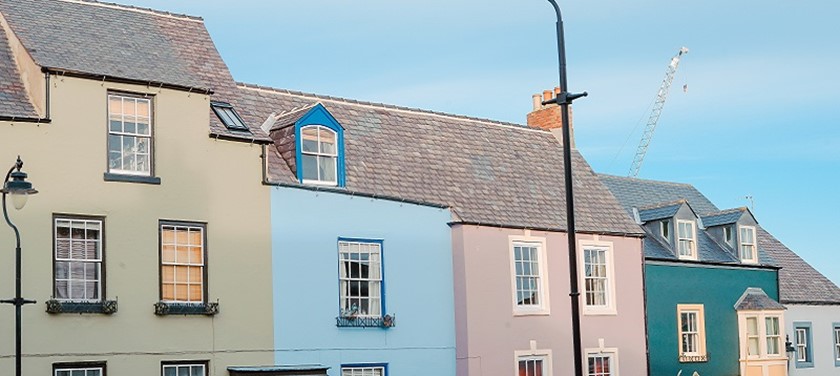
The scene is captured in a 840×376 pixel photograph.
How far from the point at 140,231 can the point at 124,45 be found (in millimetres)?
4198

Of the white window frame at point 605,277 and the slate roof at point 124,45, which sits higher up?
the slate roof at point 124,45

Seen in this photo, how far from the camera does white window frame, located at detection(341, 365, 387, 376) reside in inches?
1071

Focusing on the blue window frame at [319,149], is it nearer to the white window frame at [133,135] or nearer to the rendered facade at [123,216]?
the rendered facade at [123,216]

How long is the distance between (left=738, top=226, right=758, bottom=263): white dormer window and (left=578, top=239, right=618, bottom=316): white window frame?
7671 mm

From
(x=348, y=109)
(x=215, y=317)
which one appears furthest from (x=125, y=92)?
(x=348, y=109)

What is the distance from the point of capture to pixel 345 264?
27.4 m

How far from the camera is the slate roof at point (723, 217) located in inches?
1558

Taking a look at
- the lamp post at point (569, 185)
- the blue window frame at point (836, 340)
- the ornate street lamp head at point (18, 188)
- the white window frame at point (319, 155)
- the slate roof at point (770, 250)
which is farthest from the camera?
the blue window frame at point (836, 340)

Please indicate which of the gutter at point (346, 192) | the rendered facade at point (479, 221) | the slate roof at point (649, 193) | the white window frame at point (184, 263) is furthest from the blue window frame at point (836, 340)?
the white window frame at point (184, 263)

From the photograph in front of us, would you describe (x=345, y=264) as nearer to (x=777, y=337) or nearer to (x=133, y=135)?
(x=133, y=135)

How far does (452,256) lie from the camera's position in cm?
2947

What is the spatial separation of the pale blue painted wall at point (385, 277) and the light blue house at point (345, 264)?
0.07ft

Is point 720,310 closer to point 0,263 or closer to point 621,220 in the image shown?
point 621,220

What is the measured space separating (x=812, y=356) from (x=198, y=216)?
78.9 feet
